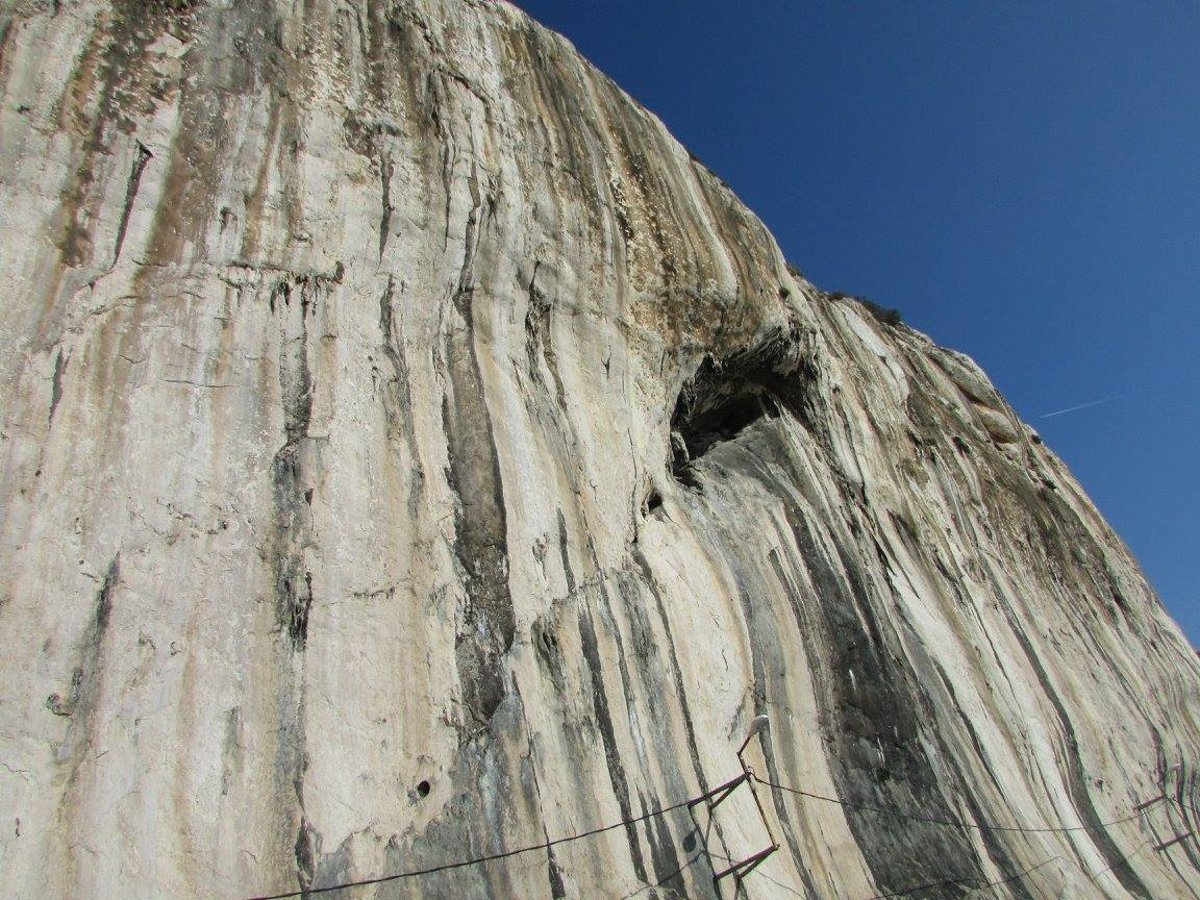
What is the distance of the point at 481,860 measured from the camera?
426 centimetres

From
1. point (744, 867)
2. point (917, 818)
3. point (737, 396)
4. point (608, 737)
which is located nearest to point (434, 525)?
point (608, 737)

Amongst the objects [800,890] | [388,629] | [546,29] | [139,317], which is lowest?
[800,890]

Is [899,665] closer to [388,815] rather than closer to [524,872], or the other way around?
[524,872]

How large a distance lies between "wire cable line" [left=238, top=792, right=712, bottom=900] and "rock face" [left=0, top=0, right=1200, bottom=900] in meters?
0.03

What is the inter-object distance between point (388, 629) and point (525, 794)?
109 centimetres

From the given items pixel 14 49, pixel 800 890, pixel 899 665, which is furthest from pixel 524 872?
pixel 14 49

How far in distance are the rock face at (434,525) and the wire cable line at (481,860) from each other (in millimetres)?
34

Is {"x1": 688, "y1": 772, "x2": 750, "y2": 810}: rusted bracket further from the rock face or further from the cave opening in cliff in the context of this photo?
the cave opening in cliff

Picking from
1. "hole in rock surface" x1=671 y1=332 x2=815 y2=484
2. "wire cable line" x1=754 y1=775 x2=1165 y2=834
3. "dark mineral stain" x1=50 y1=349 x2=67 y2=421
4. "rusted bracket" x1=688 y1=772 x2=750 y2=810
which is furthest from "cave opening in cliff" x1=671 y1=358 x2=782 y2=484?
"dark mineral stain" x1=50 y1=349 x2=67 y2=421

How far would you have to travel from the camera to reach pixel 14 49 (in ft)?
16.9

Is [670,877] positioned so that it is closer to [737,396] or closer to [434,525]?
[434,525]

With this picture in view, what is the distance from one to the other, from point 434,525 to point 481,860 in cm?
180

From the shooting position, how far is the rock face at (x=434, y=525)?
404 cm

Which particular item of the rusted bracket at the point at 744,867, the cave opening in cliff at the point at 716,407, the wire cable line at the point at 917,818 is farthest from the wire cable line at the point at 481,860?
the cave opening in cliff at the point at 716,407
